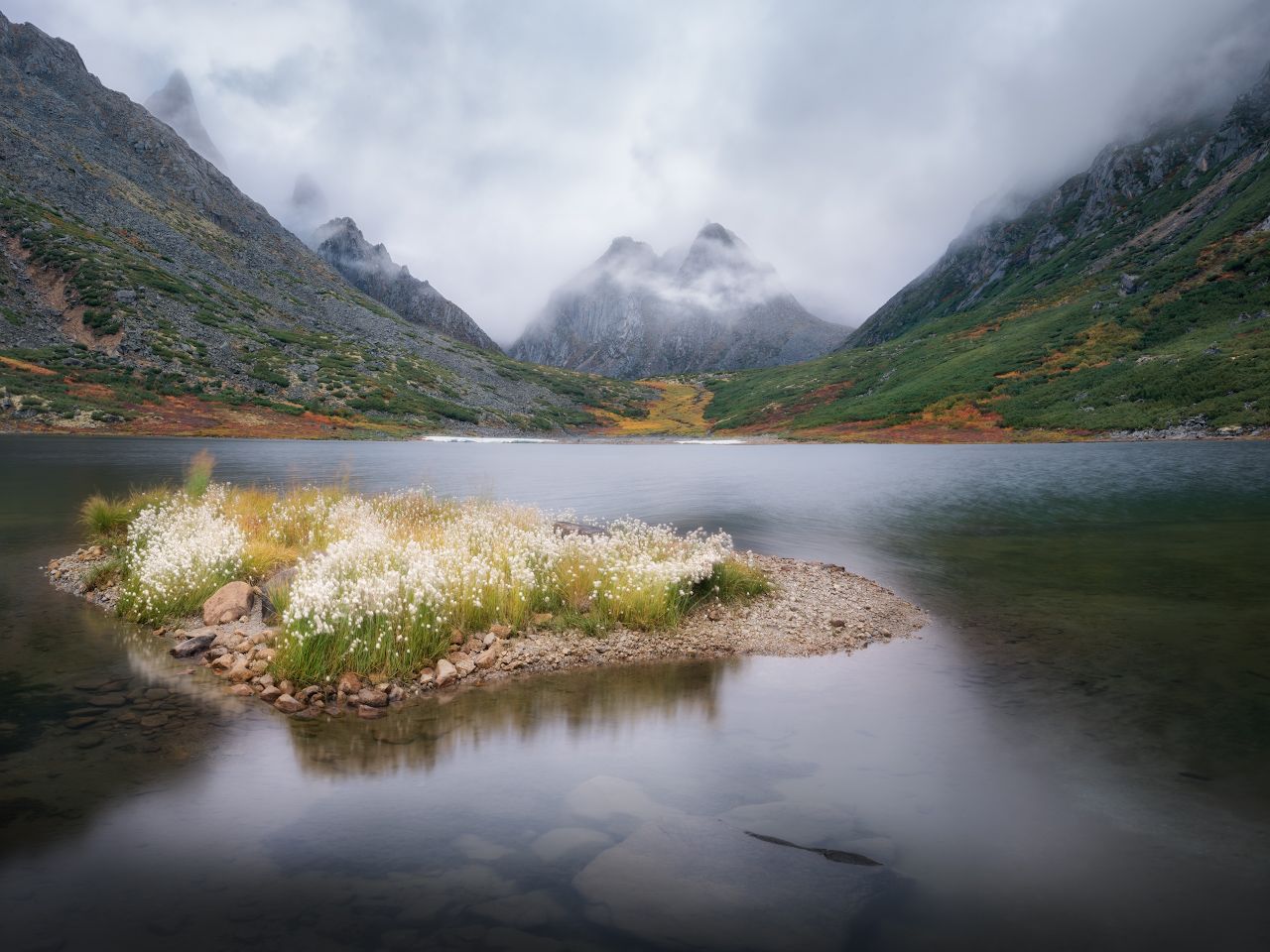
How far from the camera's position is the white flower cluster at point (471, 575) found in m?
11.5

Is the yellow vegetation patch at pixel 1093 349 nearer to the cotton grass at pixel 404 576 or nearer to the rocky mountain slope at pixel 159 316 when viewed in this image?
the rocky mountain slope at pixel 159 316

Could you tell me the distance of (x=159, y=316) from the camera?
112812 millimetres

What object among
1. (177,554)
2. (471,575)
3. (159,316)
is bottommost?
(471,575)

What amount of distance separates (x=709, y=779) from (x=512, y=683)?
431 centimetres

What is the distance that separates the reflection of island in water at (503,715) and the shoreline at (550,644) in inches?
17.0

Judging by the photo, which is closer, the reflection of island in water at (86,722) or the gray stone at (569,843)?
the gray stone at (569,843)

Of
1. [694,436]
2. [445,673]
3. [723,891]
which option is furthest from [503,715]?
[694,436]

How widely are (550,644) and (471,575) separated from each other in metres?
2.36

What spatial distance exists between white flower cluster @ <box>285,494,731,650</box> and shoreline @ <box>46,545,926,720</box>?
0.69m

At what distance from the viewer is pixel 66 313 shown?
105438 mm

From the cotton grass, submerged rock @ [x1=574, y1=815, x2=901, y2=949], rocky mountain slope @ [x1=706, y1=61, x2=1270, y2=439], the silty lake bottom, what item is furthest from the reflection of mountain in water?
rocky mountain slope @ [x1=706, y1=61, x2=1270, y2=439]

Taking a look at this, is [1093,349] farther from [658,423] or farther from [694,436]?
[658,423]

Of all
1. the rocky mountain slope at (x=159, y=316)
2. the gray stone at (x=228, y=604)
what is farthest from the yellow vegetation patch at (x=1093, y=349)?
the gray stone at (x=228, y=604)

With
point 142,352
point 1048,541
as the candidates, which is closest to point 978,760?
point 1048,541
